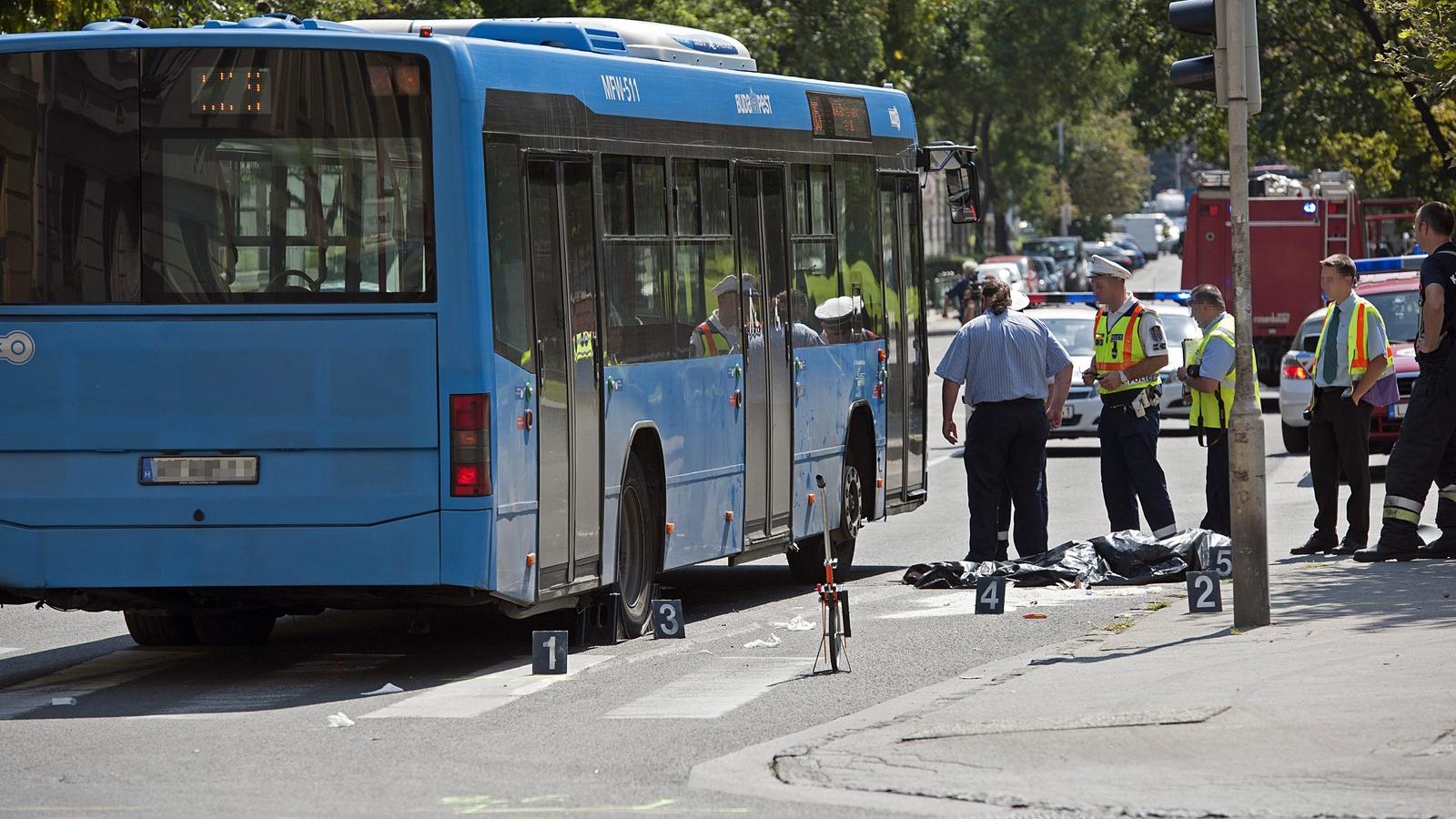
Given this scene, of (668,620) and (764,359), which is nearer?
(668,620)

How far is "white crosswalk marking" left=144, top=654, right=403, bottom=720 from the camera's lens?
31.4 ft

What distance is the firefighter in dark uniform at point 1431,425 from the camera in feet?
43.9

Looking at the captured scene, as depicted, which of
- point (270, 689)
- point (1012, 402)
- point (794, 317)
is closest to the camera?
point (270, 689)

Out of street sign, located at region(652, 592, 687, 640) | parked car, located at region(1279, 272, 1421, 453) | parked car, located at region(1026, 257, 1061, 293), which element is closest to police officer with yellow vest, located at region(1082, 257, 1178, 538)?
street sign, located at region(652, 592, 687, 640)

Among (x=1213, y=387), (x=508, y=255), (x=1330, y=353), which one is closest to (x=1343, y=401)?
(x=1330, y=353)

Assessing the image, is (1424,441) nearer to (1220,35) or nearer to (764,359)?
(764,359)

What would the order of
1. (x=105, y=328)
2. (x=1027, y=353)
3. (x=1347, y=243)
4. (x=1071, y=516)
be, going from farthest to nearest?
1. (x=1347, y=243)
2. (x=1071, y=516)
3. (x=1027, y=353)
4. (x=105, y=328)

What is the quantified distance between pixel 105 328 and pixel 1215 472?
7.20 m

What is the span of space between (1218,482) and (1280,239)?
2247cm

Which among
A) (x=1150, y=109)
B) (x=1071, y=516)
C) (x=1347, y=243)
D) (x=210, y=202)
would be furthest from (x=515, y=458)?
(x=1150, y=109)

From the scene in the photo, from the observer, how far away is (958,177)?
15945mm

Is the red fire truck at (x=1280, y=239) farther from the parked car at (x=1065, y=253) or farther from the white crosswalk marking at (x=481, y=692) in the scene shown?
the parked car at (x=1065, y=253)

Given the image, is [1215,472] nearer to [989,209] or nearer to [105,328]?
[105,328]

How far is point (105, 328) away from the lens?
397 inches
